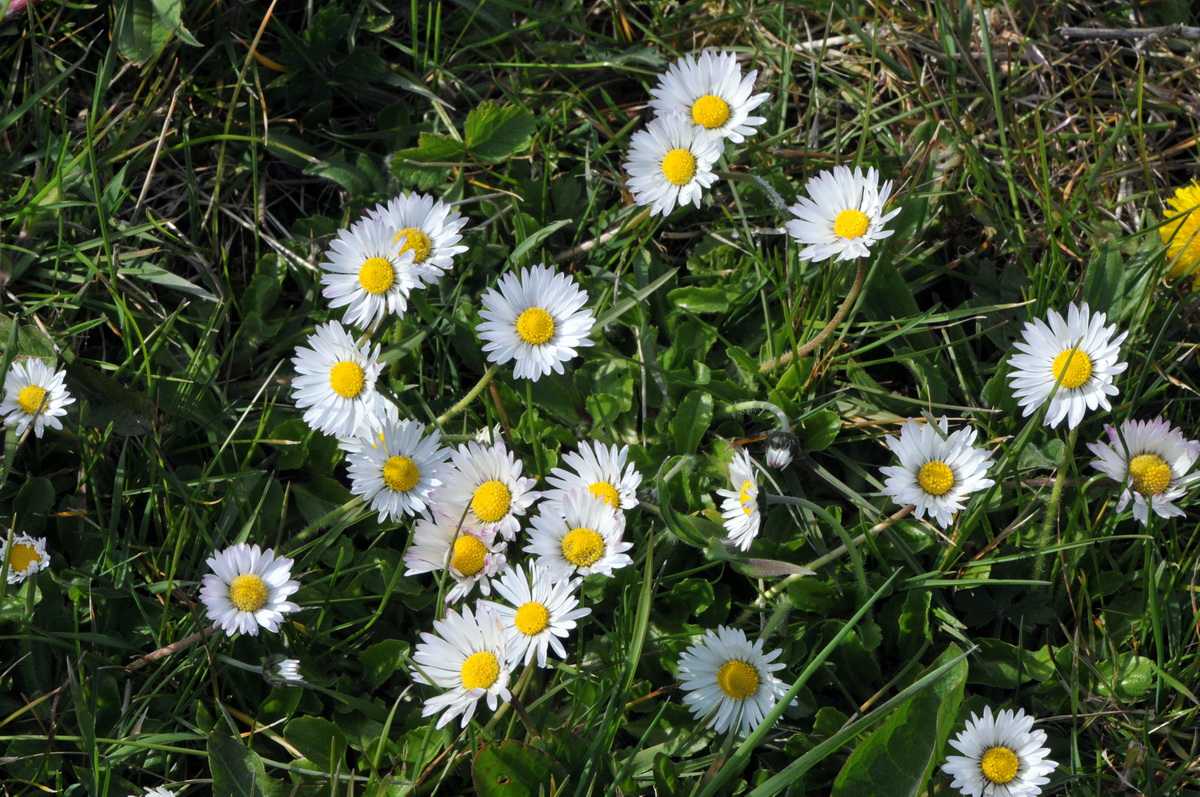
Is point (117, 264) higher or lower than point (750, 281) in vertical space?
lower

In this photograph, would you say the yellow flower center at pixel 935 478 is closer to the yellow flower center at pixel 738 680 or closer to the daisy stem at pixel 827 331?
the daisy stem at pixel 827 331

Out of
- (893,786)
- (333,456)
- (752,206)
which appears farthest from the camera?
(752,206)

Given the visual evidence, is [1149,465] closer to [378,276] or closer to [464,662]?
[464,662]

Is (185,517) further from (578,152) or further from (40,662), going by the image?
(578,152)

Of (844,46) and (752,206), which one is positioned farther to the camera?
(844,46)

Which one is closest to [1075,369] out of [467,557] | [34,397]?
[467,557]

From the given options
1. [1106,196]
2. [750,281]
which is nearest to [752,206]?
[750,281]

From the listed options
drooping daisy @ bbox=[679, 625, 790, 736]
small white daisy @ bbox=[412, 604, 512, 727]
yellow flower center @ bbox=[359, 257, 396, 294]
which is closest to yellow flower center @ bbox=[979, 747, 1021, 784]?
drooping daisy @ bbox=[679, 625, 790, 736]
